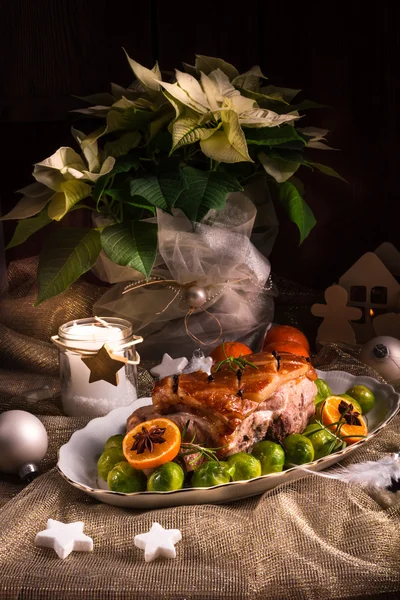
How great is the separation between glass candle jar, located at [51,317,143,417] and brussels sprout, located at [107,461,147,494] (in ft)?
0.89

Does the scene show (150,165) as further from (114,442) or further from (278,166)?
(114,442)

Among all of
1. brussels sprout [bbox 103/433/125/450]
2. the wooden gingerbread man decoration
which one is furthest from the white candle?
the wooden gingerbread man decoration

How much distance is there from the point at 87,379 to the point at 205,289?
11.5 inches

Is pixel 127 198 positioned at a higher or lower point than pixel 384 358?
higher

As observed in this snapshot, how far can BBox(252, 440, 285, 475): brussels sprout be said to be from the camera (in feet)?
3.37

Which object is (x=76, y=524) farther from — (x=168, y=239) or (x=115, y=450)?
(x=168, y=239)

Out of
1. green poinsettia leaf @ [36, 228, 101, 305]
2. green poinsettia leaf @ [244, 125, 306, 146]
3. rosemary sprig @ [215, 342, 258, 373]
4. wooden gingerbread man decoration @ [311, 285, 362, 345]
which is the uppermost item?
green poinsettia leaf @ [244, 125, 306, 146]

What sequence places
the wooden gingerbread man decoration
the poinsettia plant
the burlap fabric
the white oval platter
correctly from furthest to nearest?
the wooden gingerbread man decoration → the poinsettia plant → the white oval platter → the burlap fabric

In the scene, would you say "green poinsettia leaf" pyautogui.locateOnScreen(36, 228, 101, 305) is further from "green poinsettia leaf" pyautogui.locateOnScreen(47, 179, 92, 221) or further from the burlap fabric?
the burlap fabric

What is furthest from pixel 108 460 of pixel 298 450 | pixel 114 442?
pixel 298 450

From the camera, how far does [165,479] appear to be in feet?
3.20

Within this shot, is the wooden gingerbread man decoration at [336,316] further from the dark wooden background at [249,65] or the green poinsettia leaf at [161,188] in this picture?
the green poinsettia leaf at [161,188]

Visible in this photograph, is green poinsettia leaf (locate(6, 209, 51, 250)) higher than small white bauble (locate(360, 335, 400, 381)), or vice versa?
green poinsettia leaf (locate(6, 209, 51, 250))

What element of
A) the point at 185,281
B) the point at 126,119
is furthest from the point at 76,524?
the point at 126,119
